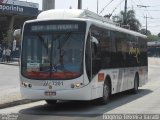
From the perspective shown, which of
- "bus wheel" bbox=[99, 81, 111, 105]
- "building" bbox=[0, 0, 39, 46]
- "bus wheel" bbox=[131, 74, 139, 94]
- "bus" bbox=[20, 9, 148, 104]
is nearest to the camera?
"bus" bbox=[20, 9, 148, 104]

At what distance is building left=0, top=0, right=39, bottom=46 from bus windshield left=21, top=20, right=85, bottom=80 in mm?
38856

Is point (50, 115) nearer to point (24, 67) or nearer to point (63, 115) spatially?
point (63, 115)

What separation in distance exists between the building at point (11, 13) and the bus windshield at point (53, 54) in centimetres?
3886

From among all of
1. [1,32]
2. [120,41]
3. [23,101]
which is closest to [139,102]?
[120,41]

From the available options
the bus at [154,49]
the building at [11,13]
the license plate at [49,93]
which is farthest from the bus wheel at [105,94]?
the bus at [154,49]

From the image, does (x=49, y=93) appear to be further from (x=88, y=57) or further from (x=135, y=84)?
(x=135, y=84)

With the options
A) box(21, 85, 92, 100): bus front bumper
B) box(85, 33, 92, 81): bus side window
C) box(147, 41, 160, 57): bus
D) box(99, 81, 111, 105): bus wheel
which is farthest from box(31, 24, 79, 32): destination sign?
box(147, 41, 160, 57): bus

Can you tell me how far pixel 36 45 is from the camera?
52.8ft

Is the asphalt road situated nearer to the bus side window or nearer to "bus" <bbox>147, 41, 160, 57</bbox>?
the bus side window

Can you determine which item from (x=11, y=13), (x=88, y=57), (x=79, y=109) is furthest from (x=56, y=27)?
(x=11, y=13)

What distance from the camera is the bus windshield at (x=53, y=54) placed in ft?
51.1

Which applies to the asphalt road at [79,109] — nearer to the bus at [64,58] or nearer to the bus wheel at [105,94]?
the bus wheel at [105,94]

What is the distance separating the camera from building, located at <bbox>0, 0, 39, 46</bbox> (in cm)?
5672

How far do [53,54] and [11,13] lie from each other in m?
43.9
